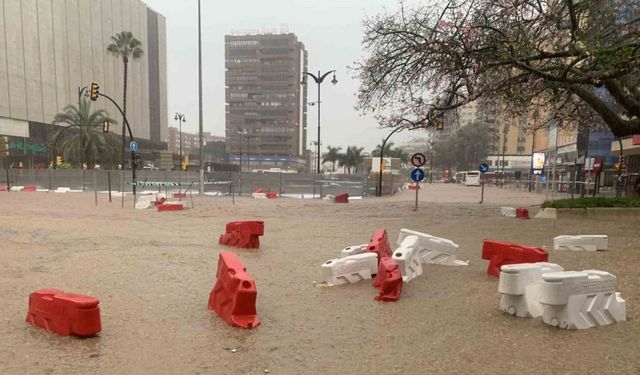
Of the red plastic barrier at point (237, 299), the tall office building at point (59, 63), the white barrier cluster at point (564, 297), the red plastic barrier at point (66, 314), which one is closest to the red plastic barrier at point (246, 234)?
the red plastic barrier at point (237, 299)

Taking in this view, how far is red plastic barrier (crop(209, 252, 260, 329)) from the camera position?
15.8 ft

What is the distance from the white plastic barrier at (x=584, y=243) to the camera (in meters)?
8.83

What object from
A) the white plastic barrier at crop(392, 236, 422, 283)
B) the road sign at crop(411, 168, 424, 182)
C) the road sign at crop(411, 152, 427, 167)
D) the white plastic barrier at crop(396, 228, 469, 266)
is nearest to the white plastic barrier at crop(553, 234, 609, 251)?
the white plastic barrier at crop(396, 228, 469, 266)

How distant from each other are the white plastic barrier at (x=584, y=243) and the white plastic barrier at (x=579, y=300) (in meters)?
4.62

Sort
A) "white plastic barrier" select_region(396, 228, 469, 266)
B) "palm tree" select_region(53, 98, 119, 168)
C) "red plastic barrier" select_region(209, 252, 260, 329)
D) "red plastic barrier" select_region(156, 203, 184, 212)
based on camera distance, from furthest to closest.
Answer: "palm tree" select_region(53, 98, 119, 168) < "red plastic barrier" select_region(156, 203, 184, 212) < "white plastic barrier" select_region(396, 228, 469, 266) < "red plastic barrier" select_region(209, 252, 260, 329)

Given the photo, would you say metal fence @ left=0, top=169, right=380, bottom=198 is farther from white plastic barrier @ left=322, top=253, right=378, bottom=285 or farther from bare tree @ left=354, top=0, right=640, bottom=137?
white plastic barrier @ left=322, top=253, right=378, bottom=285

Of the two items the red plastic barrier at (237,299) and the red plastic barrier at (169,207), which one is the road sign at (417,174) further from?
the red plastic barrier at (237,299)

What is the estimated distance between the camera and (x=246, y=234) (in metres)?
9.70

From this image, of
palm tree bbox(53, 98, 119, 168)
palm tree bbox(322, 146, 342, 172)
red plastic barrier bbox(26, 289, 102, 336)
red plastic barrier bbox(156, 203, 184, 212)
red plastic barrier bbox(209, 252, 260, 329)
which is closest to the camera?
red plastic barrier bbox(26, 289, 102, 336)

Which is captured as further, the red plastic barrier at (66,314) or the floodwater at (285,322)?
the red plastic barrier at (66,314)

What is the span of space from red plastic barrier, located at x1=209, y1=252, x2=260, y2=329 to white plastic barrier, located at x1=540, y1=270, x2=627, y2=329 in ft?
9.73

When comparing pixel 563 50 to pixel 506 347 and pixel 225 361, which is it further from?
pixel 225 361

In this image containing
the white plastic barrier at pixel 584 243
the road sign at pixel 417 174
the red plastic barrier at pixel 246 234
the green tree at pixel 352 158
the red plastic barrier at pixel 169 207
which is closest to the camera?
the white plastic barrier at pixel 584 243

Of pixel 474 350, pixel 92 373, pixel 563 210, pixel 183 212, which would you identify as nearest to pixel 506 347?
pixel 474 350
